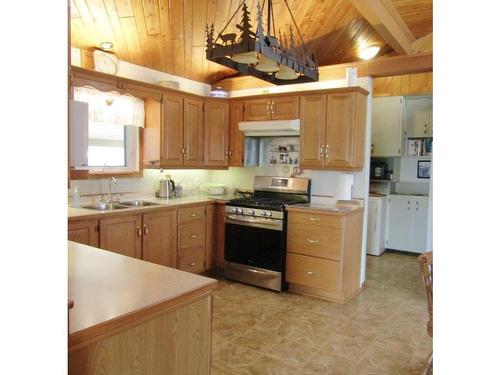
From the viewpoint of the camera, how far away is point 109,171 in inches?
164

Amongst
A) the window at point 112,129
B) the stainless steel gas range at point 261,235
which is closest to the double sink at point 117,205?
the window at point 112,129

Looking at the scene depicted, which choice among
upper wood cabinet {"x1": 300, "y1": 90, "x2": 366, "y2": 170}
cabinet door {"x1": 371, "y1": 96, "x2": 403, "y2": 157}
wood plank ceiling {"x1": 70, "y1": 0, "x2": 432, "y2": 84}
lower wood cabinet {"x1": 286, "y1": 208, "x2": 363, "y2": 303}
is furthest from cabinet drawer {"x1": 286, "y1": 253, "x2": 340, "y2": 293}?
cabinet door {"x1": 371, "y1": 96, "x2": 403, "y2": 157}

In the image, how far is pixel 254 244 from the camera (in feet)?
13.9

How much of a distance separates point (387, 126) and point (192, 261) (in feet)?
12.6

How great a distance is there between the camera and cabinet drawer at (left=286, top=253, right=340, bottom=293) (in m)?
3.80

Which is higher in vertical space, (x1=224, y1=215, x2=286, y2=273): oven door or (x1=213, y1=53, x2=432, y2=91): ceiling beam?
(x1=213, y1=53, x2=432, y2=91): ceiling beam

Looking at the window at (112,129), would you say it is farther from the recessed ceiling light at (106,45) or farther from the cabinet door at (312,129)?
the cabinet door at (312,129)

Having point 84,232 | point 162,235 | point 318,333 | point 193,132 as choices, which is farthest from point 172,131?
point 318,333

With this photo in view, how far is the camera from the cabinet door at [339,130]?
3979 mm

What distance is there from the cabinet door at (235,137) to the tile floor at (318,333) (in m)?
1.55

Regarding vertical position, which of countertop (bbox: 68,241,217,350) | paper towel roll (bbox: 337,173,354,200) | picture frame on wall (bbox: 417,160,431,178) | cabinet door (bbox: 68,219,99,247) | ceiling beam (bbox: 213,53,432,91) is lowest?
cabinet door (bbox: 68,219,99,247)

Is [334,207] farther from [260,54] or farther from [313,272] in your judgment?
[260,54]

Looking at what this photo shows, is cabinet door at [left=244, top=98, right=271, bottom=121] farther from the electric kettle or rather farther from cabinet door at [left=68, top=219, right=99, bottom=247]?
cabinet door at [left=68, top=219, right=99, bottom=247]

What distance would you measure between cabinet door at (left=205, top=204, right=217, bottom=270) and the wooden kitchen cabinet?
123 inches
